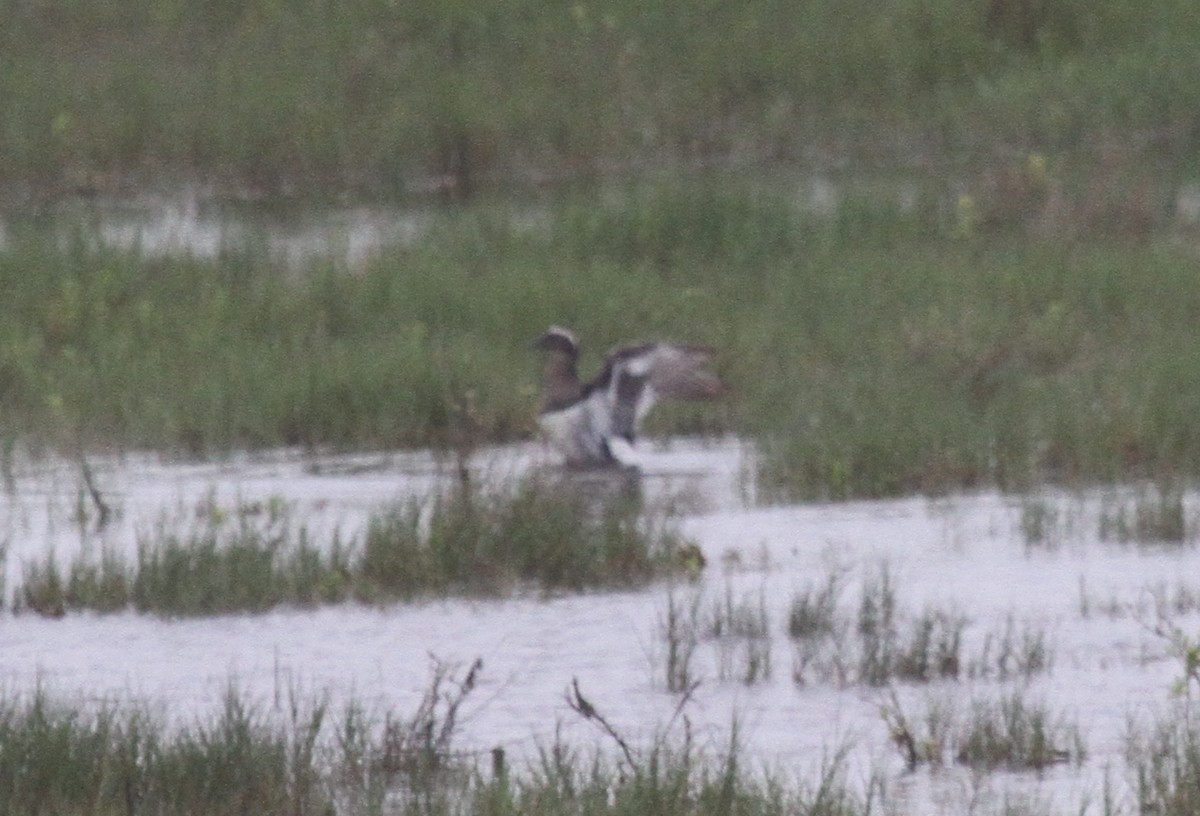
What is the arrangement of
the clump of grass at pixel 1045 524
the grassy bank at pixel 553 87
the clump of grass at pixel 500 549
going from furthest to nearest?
the grassy bank at pixel 553 87
the clump of grass at pixel 1045 524
the clump of grass at pixel 500 549

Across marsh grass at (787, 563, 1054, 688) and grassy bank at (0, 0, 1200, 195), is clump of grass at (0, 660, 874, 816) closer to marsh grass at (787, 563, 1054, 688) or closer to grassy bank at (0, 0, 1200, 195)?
marsh grass at (787, 563, 1054, 688)

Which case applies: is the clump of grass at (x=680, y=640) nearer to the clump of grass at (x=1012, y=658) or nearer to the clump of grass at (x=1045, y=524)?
the clump of grass at (x=1012, y=658)

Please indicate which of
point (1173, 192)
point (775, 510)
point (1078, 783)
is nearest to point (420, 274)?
point (775, 510)

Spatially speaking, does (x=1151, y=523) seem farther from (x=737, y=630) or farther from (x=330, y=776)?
(x=330, y=776)

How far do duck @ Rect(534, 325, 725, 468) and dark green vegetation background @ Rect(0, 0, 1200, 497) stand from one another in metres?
0.38

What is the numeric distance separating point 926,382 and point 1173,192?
5.21 m

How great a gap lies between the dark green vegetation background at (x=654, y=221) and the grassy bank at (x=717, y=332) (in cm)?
2

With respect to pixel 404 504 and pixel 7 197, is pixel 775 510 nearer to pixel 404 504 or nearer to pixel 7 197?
pixel 404 504

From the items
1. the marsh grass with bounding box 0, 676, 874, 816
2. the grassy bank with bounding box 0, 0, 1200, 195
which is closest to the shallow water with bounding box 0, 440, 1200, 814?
the marsh grass with bounding box 0, 676, 874, 816

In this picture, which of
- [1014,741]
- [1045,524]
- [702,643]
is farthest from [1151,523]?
[1014,741]

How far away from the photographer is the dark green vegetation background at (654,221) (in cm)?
1206

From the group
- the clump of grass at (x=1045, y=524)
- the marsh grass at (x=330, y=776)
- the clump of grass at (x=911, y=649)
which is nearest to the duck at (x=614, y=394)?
the clump of grass at (x=1045, y=524)

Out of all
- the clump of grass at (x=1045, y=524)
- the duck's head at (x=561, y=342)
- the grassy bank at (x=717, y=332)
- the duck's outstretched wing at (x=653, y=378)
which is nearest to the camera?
the clump of grass at (x=1045, y=524)

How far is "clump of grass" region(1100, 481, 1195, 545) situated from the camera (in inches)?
379
